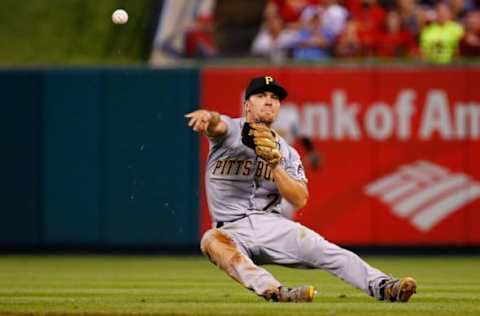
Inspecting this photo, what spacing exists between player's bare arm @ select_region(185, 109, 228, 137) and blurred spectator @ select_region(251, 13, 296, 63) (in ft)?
31.1

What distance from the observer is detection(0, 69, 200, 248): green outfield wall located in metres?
17.4

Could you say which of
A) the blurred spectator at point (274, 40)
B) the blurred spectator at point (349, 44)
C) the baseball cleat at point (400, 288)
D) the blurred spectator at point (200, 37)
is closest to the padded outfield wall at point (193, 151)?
the blurred spectator at point (349, 44)

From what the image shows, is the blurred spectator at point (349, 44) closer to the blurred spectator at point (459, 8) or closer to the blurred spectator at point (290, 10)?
the blurred spectator at point (290, 10)

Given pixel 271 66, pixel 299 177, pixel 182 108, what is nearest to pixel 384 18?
pixel 271 66

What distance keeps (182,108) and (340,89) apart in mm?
2205

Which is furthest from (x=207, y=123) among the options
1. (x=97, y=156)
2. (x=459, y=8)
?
(x=459, y=8)

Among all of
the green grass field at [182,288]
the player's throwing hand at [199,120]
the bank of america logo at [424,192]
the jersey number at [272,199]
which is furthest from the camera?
the bank of america logo at [424,192]

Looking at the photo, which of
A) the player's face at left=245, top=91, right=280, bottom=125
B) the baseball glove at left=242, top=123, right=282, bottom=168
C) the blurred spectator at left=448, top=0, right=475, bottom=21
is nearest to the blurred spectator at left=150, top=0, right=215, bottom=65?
the blurred spectator at left=448, top=0, right=475, bottom=21

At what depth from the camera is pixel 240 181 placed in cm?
885

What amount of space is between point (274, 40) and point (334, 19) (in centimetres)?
95

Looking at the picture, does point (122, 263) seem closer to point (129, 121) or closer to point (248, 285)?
point (129, 121)

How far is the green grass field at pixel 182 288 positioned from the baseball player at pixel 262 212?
7.2 inches

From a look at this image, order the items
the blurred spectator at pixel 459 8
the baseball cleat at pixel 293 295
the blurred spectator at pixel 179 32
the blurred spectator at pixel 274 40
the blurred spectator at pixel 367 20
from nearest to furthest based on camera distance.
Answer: the baseball cleat at pixel 293 295, the blurred spectator at pixel 367 20, the blurred spectator at pixel 274 40, the blurred spectator at pixel 459 8, the blurred spectator at pixel 179 32

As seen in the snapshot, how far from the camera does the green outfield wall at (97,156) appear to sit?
57.0ft
